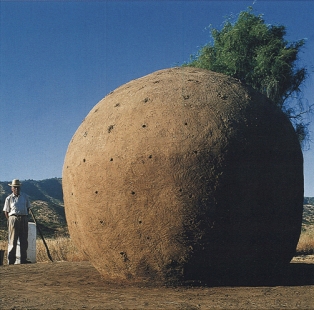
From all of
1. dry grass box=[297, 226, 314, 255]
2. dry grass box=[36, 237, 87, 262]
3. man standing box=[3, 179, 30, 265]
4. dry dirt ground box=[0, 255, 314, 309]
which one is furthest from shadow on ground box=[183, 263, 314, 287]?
dry grass box=[297, 226, 314, 255]

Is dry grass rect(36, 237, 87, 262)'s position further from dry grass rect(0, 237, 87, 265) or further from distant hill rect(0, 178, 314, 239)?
distant hill rect(0, 178, 314, 239)

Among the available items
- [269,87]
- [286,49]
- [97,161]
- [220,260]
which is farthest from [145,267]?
[286,49]

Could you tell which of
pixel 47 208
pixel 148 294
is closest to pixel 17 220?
pixel 148 294

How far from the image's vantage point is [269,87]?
15.3m

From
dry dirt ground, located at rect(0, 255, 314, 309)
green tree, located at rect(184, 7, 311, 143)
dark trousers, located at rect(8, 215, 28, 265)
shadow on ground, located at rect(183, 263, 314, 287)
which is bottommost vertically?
dry dirt ground, located at rect(0, 255, 314, 309)

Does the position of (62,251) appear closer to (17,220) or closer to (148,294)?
(17,220)

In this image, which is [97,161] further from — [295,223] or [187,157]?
[295,223]

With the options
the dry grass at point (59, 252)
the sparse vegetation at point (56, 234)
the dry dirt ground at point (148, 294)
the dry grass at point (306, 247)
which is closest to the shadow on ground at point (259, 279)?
the dry dirt ground at point (148, 294)

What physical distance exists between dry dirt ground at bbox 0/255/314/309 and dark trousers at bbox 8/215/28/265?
260 centimetres

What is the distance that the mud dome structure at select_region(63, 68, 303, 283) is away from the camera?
5.59 meters

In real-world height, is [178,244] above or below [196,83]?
below

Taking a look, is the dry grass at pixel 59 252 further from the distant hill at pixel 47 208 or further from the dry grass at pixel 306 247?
the distant hill at pixel 47 208

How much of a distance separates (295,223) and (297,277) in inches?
34.6

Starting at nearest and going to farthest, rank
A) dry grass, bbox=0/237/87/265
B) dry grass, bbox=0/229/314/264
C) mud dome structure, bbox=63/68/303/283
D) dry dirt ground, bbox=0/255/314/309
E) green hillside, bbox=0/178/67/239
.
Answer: dry dirt ground, bbox=0/255/314/309 → mud dome structure, bbox=63/68/303/283 → dry grass, bbox=0/229/314/264 → dry grass, bbox=0/237/87/265 → green hillside, bbox=0/178/67/239
